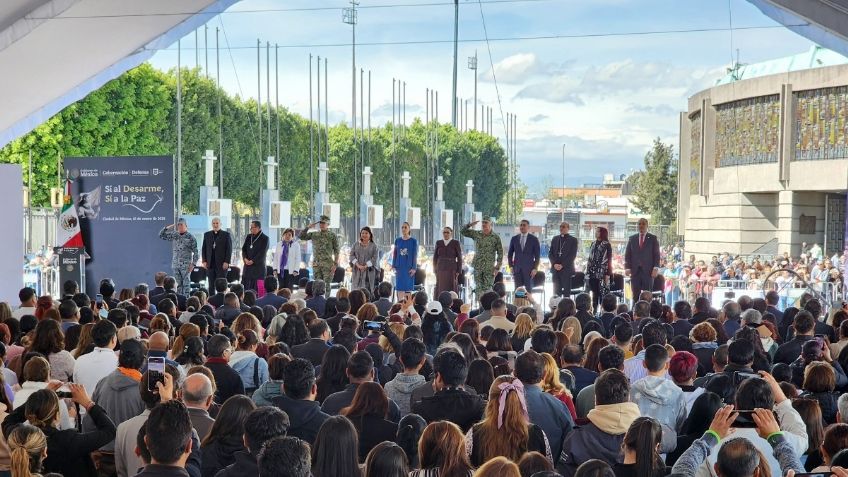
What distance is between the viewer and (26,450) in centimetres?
521

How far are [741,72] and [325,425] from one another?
3998cm

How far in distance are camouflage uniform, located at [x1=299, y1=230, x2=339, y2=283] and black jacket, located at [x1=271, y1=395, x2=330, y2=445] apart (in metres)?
12.1

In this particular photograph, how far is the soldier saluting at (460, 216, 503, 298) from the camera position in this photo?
59.2ft

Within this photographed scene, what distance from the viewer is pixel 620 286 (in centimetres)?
1748

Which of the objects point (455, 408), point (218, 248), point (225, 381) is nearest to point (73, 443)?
point (225, 381)

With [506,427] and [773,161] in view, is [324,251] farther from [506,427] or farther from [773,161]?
[773,161]

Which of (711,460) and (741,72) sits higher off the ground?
(741,72)

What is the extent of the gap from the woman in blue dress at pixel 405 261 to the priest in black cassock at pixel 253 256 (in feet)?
6.99

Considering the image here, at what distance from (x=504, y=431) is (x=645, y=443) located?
0.80 metres

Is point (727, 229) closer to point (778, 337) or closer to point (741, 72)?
point (741, 72)

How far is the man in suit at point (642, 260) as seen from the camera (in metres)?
17.3

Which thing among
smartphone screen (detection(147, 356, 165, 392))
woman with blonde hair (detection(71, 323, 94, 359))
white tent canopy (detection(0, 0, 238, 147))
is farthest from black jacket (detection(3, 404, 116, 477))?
white tent canopy (detection(0, 0, 238, 147))

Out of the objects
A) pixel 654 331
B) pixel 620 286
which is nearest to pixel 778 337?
pixel 654 331

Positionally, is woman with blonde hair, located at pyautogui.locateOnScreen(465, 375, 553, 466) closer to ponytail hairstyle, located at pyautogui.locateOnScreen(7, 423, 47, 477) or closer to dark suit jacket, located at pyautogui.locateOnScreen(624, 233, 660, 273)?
ponytail hairstyle, located at pyautogui.locateOnScreen(7, 423, 47, 477)
